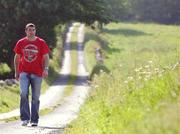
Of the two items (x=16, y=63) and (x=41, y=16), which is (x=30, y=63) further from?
(x=41, y=16)

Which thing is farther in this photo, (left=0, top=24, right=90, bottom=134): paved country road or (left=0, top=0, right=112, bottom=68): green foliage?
(left=0, top=0, right=112, bottom=68): green foliage

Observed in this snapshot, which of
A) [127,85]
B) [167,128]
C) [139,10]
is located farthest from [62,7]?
[139,10]

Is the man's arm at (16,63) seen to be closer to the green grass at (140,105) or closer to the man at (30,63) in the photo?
the man at (30,63)

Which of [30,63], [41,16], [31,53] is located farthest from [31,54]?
[41,16]

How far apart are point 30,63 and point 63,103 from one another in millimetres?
14587

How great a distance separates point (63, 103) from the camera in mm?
28797

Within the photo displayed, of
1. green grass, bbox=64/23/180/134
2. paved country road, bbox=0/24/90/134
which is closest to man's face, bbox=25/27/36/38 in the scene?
paved country road, bbox=0/24/90/134

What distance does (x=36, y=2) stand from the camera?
4444 cm

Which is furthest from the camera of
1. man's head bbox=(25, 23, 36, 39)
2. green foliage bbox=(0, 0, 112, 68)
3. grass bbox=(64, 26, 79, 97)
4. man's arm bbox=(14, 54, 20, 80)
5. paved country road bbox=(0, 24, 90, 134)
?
green foliage bbox=(0, 0, 112, 68)

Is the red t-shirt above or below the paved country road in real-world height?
above

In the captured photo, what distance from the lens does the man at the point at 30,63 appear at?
46.9 feet

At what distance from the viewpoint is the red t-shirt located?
1430 cm

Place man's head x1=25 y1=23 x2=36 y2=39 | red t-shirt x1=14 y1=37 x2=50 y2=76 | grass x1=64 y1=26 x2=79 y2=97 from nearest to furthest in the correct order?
man's head x1=25 y1=23 x2=36 y2=39, red t-shirt x1=14 y1=37 x2=50 y2=76, grass x1=64 y1=26 x2=79 y2=97

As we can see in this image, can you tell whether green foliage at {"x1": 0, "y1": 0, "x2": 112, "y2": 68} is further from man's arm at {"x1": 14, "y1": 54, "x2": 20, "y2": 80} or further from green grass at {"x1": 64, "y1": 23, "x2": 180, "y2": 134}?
green grass at {"x1": 64, "y1": 23, "x2": 180, "y2": 134}
